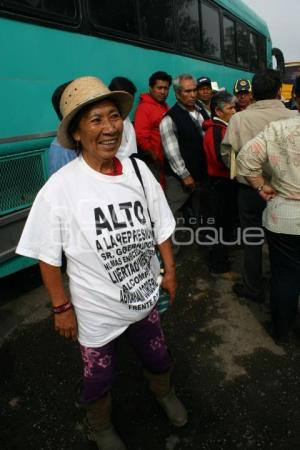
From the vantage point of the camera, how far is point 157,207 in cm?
191

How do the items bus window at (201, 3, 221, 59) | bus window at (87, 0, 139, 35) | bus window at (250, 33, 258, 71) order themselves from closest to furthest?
bus window at (87, 0, 139, 35) < bus window at (201, 3, 221, 59) < bus window at (250, 33, 258, 71)

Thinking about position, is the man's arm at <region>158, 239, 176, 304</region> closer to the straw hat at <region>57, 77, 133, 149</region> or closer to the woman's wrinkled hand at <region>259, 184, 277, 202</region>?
the straw hat at <region>57, 77, 133, 149</region>

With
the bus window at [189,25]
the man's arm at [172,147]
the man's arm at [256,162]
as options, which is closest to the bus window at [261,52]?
the bus window at [189,25]

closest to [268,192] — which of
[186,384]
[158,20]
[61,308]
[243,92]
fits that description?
[186,384]

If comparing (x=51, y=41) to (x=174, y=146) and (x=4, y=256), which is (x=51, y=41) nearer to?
(x=174, y=146)

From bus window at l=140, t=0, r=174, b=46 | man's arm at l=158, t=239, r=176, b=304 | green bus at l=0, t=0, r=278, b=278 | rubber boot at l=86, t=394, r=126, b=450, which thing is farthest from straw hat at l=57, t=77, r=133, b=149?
bus window at l=140, t=0, r=174, b=46

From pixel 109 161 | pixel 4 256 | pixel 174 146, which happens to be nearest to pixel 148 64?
pixel 174 146

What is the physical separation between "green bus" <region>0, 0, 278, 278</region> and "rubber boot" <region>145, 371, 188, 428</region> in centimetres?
175

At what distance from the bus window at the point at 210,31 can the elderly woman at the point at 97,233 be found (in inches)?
211

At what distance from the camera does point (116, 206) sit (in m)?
1.67

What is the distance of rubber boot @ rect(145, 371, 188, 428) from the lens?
7.11 ft

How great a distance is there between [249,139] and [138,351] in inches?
73.1

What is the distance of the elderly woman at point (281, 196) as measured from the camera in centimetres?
227

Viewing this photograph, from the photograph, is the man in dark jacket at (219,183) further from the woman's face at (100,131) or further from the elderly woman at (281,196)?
the woman's face at (100,131)
